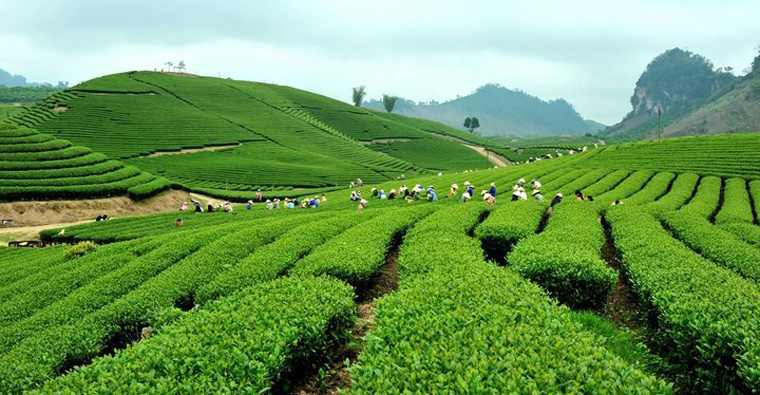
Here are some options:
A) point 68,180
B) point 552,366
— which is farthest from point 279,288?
point 68,180

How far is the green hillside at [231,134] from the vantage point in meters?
70.6

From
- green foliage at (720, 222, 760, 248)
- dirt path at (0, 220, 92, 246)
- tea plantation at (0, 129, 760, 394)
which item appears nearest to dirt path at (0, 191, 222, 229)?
dirt path at (0, 220, 92, 246)

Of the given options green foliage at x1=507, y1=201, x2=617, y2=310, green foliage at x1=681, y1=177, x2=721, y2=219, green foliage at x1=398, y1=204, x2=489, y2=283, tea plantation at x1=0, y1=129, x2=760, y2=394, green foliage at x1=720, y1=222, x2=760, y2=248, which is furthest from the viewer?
green foliage at x1=681, y1=177, x2=721, y2=219

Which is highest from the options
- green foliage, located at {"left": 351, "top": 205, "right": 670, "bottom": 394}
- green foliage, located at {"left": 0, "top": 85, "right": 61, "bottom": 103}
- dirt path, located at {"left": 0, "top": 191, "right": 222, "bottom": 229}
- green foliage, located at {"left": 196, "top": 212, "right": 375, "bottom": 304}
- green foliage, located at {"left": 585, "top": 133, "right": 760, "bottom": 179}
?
green foliage, located at {"left": 0, "top": 85, "right": 61, "bottom": 103}

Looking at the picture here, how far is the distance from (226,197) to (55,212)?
18585 millimetres

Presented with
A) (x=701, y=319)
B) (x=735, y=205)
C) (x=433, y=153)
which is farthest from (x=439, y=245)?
(x=433, y=153)

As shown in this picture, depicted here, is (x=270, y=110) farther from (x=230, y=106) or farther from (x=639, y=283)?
(x=639, y=283)

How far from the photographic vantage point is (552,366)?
19.9ft

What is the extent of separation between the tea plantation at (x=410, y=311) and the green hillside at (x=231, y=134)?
4537 centimetres

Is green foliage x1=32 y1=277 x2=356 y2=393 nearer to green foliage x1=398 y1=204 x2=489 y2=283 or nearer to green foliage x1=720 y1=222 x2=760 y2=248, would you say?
green foliage x1=398 y1=204 x2=489 y2=283

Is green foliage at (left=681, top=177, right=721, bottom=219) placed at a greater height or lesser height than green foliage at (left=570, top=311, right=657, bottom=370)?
greater

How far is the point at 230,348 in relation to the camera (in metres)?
7.24

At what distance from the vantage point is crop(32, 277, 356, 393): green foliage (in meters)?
6.40

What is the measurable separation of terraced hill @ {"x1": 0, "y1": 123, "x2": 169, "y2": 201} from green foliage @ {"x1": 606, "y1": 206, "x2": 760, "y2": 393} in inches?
1917
